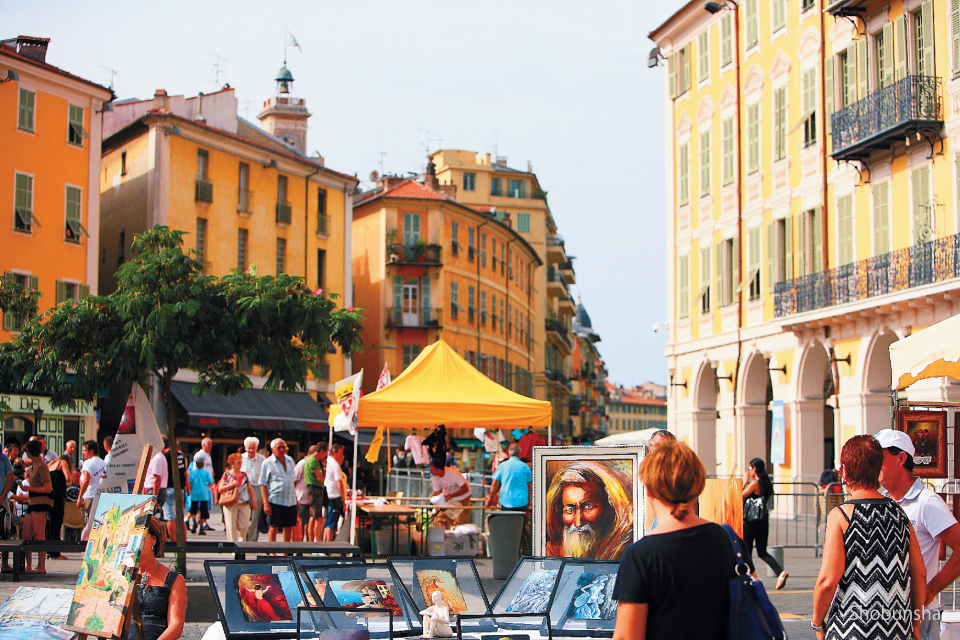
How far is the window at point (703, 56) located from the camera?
118 feet

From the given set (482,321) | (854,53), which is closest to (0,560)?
(854,53)

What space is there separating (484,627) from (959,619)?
277cm

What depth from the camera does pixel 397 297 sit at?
5744cm

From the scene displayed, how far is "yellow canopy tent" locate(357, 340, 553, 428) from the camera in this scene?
17.3 metres

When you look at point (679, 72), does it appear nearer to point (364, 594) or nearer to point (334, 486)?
point (334, 486)

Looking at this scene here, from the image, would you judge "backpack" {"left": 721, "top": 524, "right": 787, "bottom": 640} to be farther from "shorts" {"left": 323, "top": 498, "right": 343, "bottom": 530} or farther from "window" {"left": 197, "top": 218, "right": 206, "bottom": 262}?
"window" {"left": 197, "top": 218, "right": 206, "bottom": 262}

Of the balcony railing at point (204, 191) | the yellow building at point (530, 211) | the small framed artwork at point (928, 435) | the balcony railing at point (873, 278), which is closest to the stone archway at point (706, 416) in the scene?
the balcony railing at point (873, 278)

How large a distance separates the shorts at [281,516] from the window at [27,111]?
74.6 ft

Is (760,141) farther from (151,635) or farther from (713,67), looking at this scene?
(151,635)

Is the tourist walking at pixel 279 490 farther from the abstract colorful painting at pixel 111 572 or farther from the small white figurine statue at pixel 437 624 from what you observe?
the small white figurine statue at pixel 437 624

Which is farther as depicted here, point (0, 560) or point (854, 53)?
point (854, 53)

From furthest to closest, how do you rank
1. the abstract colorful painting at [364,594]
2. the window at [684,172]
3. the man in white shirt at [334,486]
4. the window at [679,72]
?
the window at [679,72] → the window at [684,172] → the man in white shirt at [334,486] → the abstract colorful painting at [364,594]

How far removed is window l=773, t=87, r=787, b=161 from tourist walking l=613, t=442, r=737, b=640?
28.8 m

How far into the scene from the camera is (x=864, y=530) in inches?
213
